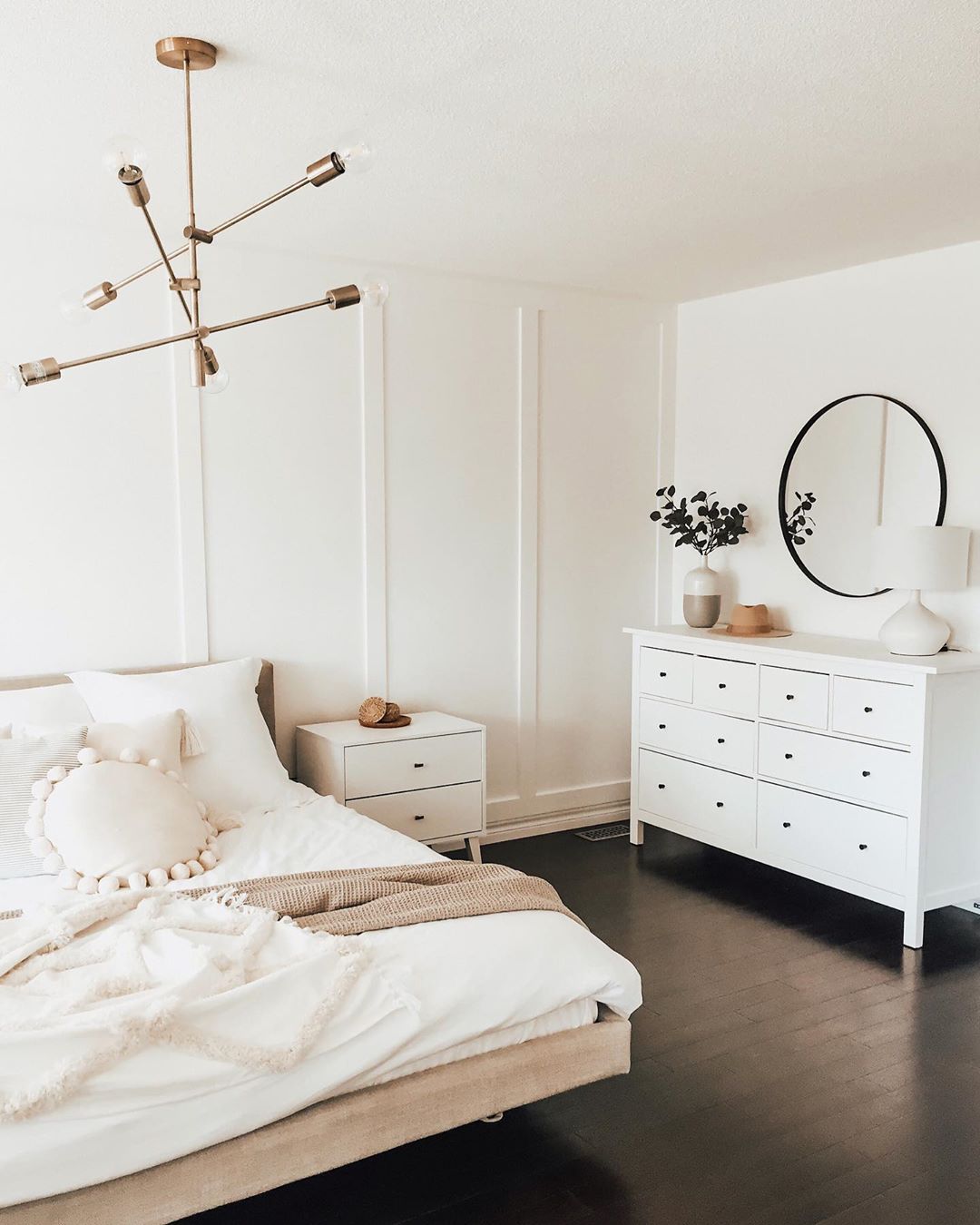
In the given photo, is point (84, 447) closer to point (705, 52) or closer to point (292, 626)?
point (292, 626)

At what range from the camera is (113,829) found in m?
2.83

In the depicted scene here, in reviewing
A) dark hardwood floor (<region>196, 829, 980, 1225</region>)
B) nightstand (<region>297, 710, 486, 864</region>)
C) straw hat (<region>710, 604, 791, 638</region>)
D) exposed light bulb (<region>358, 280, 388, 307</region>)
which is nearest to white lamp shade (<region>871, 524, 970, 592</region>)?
straw hat (<region>710, 604, 791, 638</region>)

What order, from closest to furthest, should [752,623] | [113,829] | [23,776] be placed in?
[113,829]
[23,776]
[752,623]

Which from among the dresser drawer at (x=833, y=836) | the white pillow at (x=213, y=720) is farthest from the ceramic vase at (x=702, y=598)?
the white pillow at (x=213, y=720)

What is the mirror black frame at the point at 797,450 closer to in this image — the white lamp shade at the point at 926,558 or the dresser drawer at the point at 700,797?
the white lamp shade at the point at 926,558

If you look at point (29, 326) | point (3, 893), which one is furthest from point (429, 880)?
point (29, 326)

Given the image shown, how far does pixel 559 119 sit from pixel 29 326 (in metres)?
2.04

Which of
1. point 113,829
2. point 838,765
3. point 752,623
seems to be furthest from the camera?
point 752,623

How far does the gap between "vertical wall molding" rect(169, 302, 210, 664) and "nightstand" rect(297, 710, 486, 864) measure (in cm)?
58

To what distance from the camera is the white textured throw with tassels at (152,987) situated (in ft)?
6.13

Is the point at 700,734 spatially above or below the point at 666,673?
below

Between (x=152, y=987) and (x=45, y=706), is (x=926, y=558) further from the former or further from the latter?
(x=45, y=706)

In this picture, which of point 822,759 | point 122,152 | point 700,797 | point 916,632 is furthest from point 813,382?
point 122,152

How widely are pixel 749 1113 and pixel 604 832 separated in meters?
2.36
